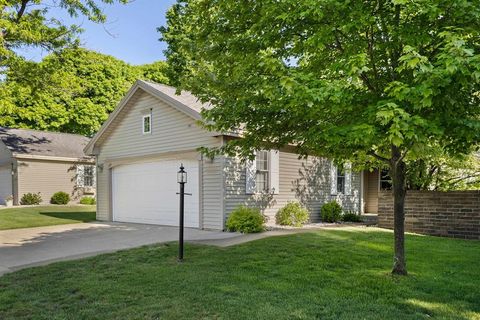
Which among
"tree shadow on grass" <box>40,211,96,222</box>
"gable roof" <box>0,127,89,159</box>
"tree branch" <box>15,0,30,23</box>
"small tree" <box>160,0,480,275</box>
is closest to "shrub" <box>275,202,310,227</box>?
"small tree" <box>160,0,480,275</box>

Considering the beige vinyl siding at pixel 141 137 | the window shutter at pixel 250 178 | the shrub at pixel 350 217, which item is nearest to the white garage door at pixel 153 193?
the beige vinyl siding at pixel 141 137

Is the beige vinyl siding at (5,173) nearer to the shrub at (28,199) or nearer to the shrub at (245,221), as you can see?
the shrub at (28,199)

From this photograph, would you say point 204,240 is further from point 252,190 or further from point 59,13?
point 59,13

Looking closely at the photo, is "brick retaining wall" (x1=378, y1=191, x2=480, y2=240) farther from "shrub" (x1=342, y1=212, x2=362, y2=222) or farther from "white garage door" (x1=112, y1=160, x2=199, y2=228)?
"white garage door" (x1=112, y1=160, x2=199, y2=228)

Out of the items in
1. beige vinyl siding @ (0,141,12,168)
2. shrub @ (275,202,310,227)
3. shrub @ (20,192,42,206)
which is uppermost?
beige vinyl siding @ (0,141,12,168)

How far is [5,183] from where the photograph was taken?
2381cm

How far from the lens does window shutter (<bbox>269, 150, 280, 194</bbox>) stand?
1309 centimetres

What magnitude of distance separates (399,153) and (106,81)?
30337mm

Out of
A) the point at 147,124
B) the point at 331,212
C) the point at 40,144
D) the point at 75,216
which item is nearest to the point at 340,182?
the point at 331,212

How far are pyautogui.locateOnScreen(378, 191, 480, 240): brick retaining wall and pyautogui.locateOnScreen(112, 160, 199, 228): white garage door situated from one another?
22.1ft

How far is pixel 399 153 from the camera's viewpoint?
6375 mm

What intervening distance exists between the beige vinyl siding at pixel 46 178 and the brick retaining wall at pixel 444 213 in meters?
20.3

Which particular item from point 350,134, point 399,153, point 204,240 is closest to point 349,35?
point 350,134

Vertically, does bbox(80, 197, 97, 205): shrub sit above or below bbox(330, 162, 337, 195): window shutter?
below
